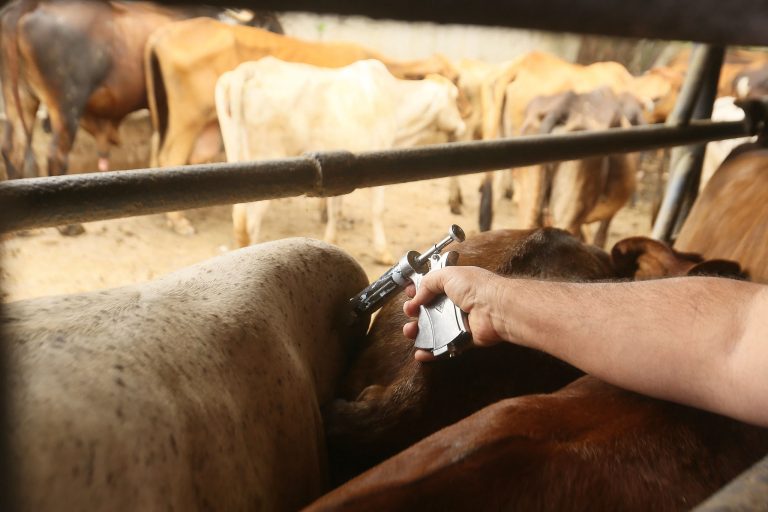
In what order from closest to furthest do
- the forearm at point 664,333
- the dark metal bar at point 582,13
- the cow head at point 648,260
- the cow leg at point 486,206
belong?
the dark metal bar at point 582,13 → the forearm at point 664,333 → the cow head at point 648,260 → the cow leg at point 486,206

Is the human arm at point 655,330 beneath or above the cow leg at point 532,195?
above

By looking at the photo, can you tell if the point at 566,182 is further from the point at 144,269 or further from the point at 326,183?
the point at 326,183

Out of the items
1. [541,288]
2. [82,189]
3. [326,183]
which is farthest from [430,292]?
[82,189]

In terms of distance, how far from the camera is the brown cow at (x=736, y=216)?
5.71 ft

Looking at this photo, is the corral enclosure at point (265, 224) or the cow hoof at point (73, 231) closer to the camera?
the corral enclosure at point (265, 224)

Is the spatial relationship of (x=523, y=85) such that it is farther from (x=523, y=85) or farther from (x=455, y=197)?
(x=455, y=197)

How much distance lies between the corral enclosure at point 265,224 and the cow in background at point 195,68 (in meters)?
0.27

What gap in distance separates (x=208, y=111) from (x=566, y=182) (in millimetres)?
2966

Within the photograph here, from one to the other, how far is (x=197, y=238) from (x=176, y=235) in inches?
6.7

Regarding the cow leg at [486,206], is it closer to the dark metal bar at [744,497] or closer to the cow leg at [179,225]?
the cow leg at [179,225]

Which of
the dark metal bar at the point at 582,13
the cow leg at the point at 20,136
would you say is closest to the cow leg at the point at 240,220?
the cow leg at the point at 20,136

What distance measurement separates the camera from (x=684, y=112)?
224 cm

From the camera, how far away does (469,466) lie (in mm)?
590

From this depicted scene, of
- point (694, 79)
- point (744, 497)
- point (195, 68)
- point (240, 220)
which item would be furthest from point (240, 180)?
point (195, 68)
